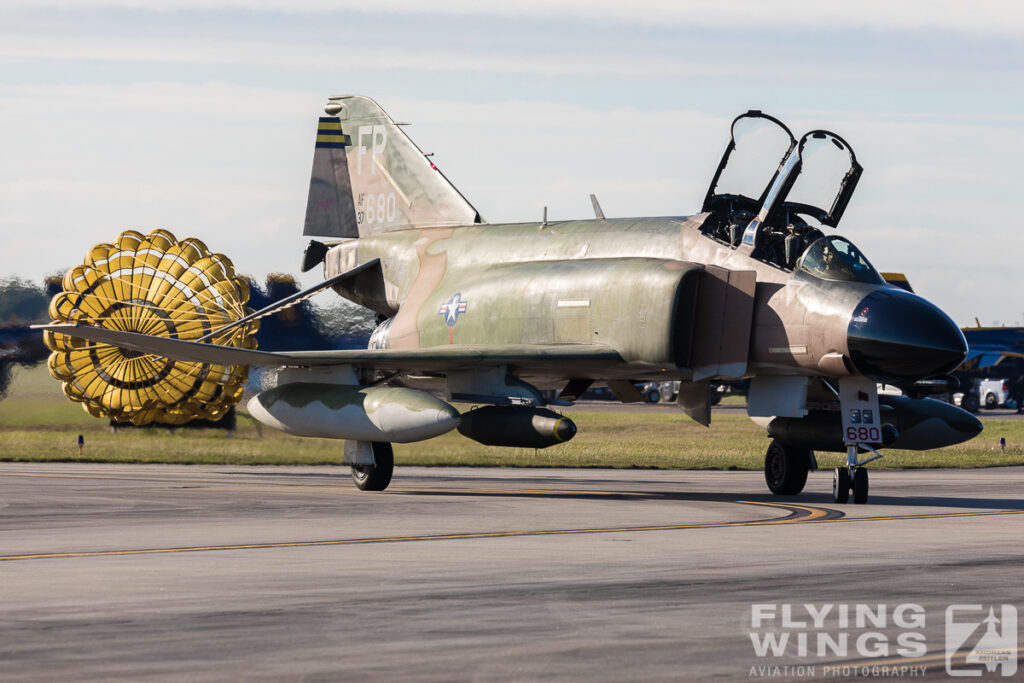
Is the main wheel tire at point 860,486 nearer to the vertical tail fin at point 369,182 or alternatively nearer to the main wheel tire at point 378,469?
the main wheel tire at point 378,469

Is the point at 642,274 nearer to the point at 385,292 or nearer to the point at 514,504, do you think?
the point at 514,504

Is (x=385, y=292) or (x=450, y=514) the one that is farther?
(x=385, y=292)

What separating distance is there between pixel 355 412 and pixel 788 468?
6468 millimetres

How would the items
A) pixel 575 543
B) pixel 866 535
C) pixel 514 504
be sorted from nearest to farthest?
1. pixel 575 543
2. pixel 866 535
3. pixel 514 504

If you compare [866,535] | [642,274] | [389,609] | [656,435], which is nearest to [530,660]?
[389,609]

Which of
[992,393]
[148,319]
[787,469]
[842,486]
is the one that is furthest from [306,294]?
[992,393]

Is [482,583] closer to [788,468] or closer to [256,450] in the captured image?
[788,468]

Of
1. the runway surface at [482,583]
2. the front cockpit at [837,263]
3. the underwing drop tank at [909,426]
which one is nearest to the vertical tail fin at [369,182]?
the runway surface at [482,583]

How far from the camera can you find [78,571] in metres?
11.2

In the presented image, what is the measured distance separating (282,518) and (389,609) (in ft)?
23.2

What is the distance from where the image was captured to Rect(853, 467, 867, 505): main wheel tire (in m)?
19.0

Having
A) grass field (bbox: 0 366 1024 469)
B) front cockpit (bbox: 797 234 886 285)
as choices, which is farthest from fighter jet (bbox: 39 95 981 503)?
grass field (bbox: 0 366 1024 469)

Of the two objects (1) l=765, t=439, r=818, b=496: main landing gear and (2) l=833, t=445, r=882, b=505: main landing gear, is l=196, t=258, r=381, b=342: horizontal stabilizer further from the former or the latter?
(2) l=833, t=445, r=882, b=505: main landing gear

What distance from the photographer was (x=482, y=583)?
10.6 meters
